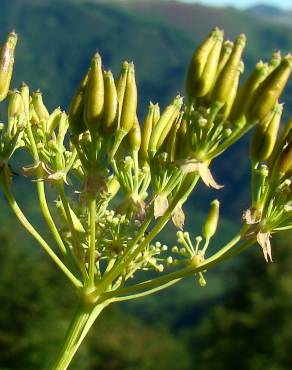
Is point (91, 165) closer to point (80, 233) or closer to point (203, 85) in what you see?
point (80, 233)

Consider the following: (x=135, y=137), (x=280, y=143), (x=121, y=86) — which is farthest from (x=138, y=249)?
(x=280, y=143)

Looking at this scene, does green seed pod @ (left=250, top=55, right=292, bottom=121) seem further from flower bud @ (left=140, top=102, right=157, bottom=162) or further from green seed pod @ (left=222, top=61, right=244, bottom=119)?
flower bud @ (left=140, top=102, right=157, bottom=162)

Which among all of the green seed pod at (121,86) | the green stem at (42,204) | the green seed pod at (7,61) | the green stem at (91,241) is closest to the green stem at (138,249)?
the green stem at (91,241)

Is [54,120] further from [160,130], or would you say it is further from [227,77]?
[227,77]

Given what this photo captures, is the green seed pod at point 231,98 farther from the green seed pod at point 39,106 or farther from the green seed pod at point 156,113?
the green seed pod at point 39,106

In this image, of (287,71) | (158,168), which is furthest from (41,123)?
(287,71)
